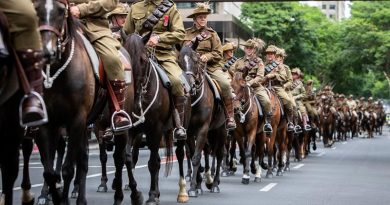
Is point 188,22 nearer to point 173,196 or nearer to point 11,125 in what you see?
point 173,196

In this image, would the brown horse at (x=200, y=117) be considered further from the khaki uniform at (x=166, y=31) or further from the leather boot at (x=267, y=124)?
the leather boot at (x=267, y=124)

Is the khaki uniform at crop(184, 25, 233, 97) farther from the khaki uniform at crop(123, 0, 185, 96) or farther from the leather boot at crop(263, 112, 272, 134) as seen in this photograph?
the leather boot at crop(263, 112, 272, 134)

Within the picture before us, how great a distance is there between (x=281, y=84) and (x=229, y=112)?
709 cm

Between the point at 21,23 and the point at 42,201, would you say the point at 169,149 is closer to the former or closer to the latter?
the point at 42,201

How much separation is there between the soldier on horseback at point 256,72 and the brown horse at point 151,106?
20.6 ft

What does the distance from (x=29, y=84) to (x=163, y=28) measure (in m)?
6.30

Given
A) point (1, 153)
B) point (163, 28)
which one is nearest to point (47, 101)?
point (1, 153)

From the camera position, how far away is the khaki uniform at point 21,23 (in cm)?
817

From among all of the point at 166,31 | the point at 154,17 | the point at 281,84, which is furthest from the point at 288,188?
the point at 281,84

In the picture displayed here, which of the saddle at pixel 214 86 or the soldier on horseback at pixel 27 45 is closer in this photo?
the soldier on horseback at pixel 27 45

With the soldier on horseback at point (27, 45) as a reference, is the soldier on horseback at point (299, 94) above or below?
below

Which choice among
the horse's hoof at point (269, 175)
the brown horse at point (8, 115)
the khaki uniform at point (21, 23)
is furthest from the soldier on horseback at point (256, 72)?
the khaki uniform at point (21, 23)

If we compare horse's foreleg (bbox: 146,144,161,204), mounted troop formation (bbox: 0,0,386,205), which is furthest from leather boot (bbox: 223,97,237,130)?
horse's foreleg (bbox: 146,144,161,204)

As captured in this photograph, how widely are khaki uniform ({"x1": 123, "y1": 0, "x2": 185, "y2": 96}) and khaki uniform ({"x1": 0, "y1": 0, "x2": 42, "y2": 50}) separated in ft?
19.7
